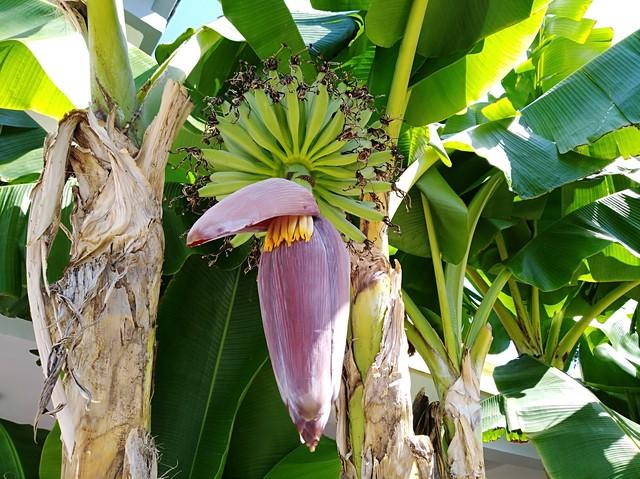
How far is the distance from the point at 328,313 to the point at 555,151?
1.26m

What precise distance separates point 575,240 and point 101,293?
5.07 feet

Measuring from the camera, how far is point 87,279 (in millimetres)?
849

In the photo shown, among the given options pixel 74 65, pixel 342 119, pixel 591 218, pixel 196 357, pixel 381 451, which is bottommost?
pixel 381 451

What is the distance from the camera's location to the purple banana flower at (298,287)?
0.56 meters

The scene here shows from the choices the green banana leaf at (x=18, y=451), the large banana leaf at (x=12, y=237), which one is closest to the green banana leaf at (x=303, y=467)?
the green banana leaf at (x=18, y=451)

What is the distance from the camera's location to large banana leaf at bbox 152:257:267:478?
55.1 inches

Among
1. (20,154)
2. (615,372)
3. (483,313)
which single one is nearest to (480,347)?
(483,313)

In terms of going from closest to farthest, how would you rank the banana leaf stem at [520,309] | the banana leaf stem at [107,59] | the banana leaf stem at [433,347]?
the banana leaf stem at [107,59]
the banana leaf stem at [433,347]
the banana leaf stem at [520,309]

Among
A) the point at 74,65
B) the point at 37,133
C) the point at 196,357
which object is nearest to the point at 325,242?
the point at 74,65

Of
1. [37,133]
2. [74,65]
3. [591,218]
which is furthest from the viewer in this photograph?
[591,218]

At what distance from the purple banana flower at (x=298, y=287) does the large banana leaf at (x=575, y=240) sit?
1430mm

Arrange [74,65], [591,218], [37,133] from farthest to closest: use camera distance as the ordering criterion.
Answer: [591,218]
[37,133]
[74,65]

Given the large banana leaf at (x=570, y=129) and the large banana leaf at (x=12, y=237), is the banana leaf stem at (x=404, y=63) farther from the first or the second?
the large banana leaf at (x=12, y=237)

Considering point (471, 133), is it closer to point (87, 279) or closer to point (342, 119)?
point (342, 119)
